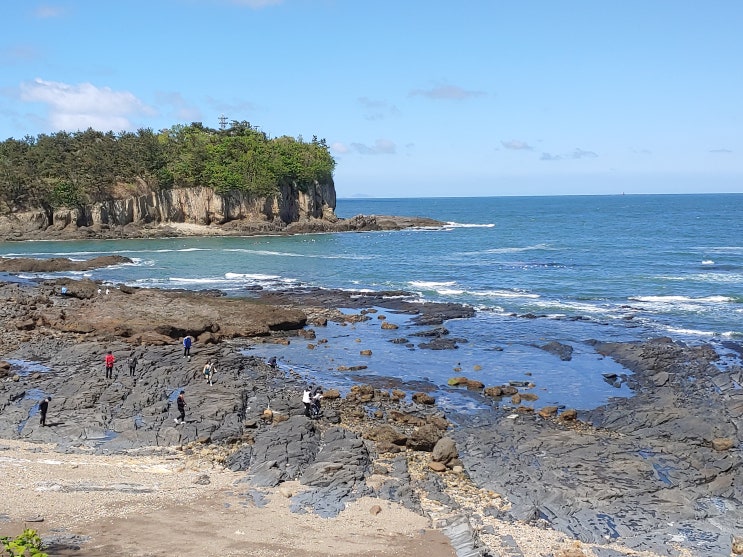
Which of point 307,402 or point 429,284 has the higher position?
point 429,284

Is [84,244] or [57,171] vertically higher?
[57,171]

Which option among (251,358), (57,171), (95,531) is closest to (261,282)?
(251,358)

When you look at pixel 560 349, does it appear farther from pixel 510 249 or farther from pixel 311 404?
pixel 510 249

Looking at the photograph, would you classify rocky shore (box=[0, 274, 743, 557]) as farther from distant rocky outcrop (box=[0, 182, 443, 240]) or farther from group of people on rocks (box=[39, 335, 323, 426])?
distant rocky outcrop (box=[0, 182, 443, 240])

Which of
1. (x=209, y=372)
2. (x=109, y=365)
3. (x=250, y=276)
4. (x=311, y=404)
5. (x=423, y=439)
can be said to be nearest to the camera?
(x=423, y=439)

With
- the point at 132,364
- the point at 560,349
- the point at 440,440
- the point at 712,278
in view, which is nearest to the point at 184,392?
the point at 132,364

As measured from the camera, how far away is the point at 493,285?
54.3m

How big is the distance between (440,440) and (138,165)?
3231 inches

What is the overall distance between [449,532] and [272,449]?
7.03 metres

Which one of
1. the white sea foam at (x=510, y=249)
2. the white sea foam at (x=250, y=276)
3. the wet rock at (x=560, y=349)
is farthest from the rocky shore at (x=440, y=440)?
the white sea foam at (x=510, y=249)

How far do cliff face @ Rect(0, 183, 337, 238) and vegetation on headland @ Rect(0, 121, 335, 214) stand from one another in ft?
4.24

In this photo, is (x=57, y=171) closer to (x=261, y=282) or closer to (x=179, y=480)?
(x=261, y=282)

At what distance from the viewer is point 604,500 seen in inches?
711

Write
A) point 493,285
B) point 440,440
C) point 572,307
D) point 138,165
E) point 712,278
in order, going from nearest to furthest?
1. point 440,440
2. point 572,307
3. point 712,278
4. point 493,285
5. point 138,165
